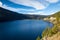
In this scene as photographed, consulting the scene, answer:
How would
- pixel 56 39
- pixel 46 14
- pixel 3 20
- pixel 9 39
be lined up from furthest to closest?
pixel 3 20, pixel 46 14, pixel 9 39, pixel 56 39

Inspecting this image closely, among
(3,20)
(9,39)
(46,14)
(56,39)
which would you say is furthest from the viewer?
(3,20)

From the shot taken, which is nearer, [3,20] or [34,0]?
[34,0]

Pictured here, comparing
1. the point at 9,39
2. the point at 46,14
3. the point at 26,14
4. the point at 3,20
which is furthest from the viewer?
the point at 3,20

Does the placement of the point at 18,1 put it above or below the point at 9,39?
above

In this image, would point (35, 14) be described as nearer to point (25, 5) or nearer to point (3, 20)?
point (25, 5)

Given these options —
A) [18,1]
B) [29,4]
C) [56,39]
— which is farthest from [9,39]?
[18,1]

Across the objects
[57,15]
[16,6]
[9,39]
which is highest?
[16,6]

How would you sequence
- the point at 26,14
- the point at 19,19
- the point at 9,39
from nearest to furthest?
the point at 9,39
the point at 26,14
the point at 19,19

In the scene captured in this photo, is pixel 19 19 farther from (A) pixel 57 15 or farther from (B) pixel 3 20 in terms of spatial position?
(A) pixel 57 15

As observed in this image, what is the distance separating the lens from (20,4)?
87.0 feet

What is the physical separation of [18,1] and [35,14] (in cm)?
418

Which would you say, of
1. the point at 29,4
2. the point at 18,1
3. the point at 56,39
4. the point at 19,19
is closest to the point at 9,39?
the point at 56,39

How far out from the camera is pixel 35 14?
89.2 ft

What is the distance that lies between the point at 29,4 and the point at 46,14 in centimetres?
356
